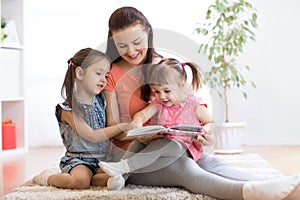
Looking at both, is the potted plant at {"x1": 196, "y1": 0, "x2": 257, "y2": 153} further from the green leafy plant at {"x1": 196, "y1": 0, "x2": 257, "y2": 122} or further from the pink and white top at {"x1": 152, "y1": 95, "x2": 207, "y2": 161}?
the pink and white top at {"x1": 152, "y1": 95, "x2": 207, "y2": 161}

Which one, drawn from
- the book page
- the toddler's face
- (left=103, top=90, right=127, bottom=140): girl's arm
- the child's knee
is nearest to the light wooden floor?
the child's knee

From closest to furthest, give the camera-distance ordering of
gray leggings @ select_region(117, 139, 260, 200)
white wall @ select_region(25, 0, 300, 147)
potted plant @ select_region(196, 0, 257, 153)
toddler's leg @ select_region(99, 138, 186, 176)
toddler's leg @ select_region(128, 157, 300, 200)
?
toddler's leg @ select_region(128, 157, 300, 200), gray leggings @ select_region(117, 139, 260, 200), toddler's leg @ select_region(99, 138, 186, 176), potted plant @ select_region(196, 0, 257, 153), white wall @ select_region(25, 0, 300, 147)

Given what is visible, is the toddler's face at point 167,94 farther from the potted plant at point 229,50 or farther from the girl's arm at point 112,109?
the potted plant at point 229,50

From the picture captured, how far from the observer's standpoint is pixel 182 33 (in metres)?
3.50

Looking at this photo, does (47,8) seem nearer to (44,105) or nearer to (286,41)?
(44,105)

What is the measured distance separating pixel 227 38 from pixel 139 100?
4.40ft

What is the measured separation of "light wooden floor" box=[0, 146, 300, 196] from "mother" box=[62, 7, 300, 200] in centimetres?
53

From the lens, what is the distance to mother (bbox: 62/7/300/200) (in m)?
1.76

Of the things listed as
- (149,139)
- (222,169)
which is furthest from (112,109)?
(222,169)

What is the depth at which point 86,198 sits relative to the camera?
5.70 feet

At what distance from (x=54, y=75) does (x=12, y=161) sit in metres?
0.85

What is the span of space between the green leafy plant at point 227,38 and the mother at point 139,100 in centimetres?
96

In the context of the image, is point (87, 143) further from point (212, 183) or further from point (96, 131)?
point (212, 183)

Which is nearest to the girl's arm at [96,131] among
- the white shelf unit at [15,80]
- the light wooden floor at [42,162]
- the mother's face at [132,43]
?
the mother's face at [132,43]
